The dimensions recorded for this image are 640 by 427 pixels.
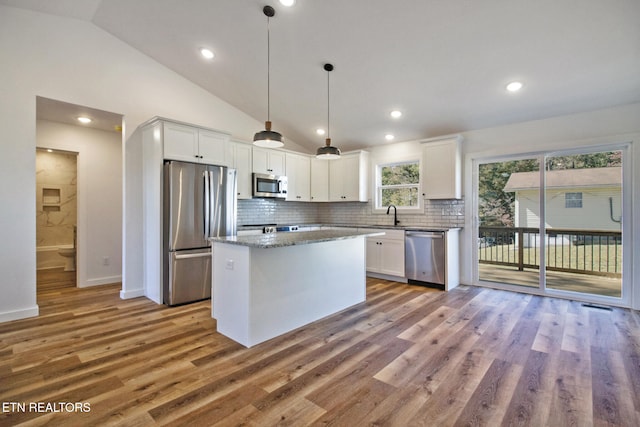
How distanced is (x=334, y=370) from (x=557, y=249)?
3901 mm

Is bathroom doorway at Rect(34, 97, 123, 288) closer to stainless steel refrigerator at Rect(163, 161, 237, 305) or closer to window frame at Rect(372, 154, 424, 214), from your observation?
stainless steel refrigerator at Rect(163, 161, 237, 305)

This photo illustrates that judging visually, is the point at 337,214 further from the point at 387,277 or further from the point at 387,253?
the point at 387,277

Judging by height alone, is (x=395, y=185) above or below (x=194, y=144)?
below

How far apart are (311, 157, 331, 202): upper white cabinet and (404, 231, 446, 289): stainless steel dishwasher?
2.01 metres

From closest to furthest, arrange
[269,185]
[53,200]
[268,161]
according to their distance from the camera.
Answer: [269,185]
[268,161]
[53,200]

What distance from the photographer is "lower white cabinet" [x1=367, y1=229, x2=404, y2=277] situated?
5.02m

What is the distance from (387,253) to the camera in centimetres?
518

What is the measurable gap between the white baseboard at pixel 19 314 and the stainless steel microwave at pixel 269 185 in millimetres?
3059

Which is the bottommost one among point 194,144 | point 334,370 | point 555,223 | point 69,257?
point 334,370

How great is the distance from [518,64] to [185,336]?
440 cm

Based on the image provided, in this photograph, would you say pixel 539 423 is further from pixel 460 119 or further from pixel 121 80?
pixel 121 80

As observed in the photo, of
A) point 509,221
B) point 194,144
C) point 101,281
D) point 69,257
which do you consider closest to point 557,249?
point 509,221

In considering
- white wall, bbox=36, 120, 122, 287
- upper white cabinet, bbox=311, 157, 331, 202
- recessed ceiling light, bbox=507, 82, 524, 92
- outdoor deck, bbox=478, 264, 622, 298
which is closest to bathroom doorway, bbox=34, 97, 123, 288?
white wall, bbox=36, 120, 122, 287

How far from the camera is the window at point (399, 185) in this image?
216 inches
